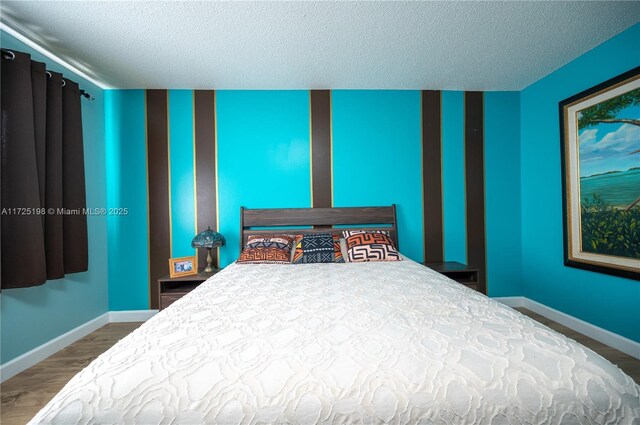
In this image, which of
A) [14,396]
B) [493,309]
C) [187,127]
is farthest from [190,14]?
[14,396]

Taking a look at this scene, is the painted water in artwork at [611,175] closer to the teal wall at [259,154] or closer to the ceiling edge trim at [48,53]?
the teal wall at [259,154]

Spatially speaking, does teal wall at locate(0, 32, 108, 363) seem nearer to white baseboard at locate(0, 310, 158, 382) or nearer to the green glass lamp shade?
white baseboard at locate(0, 310, 158, 382)

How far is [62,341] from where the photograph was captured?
2506 millimetres

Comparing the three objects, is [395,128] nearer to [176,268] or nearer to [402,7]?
[402,7]

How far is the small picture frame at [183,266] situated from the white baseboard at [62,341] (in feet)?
2.24

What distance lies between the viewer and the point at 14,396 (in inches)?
72.6

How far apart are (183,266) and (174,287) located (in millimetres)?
218

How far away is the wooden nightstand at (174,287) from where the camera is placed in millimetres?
2648

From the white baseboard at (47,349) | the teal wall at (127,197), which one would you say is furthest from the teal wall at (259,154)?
the white baseboard at (47,349)

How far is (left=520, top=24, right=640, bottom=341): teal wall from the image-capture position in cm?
229

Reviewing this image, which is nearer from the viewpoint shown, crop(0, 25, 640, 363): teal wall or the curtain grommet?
the curtain grommet

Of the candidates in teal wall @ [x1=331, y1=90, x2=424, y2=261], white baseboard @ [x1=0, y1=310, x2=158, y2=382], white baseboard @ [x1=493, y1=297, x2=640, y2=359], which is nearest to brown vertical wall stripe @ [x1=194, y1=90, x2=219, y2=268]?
white baseboard @ [x1=0, y1=310, x2=158, y2=382]

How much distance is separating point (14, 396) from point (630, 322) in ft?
14.3

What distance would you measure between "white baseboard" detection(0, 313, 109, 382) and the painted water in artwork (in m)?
4.66
